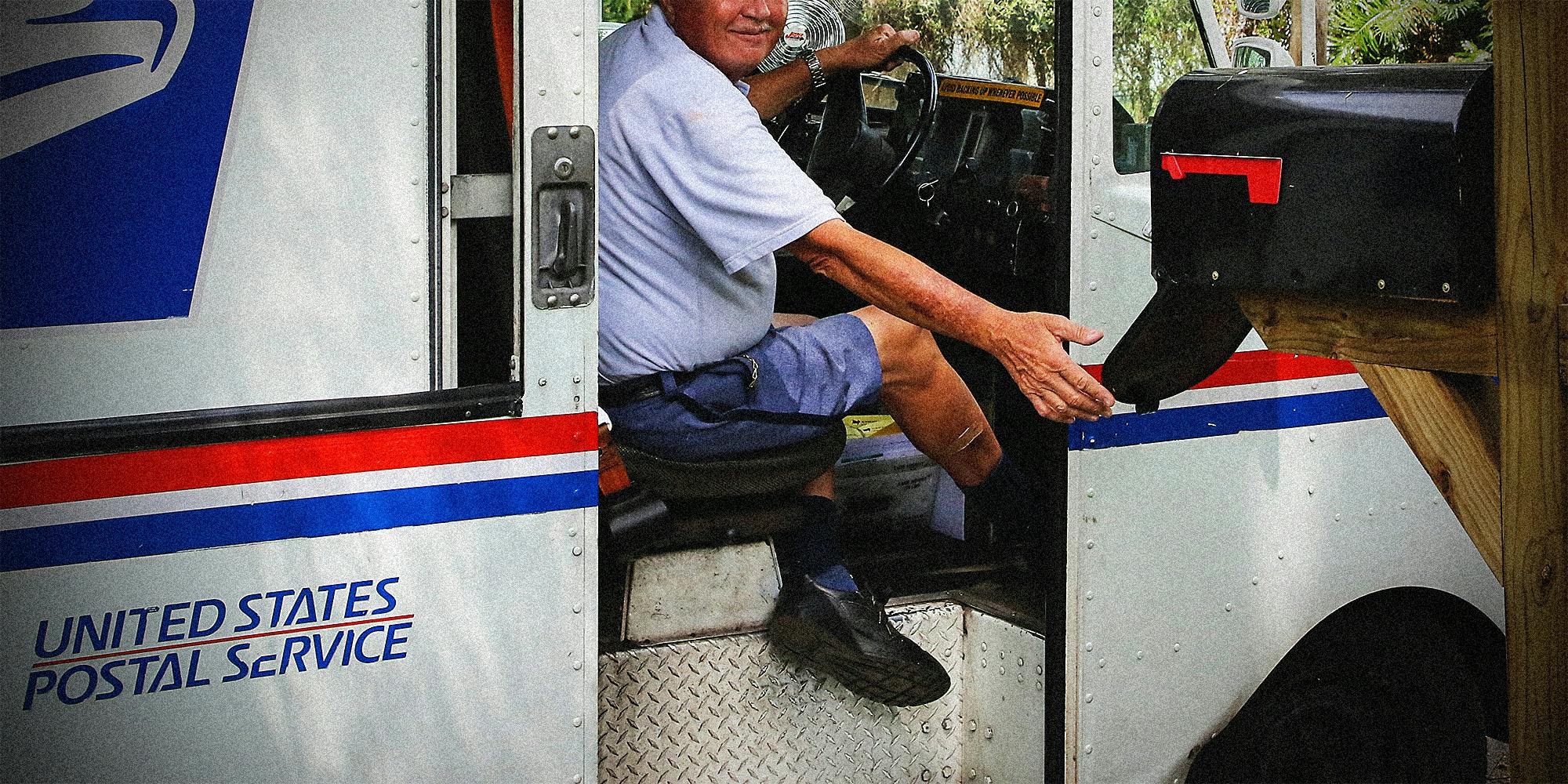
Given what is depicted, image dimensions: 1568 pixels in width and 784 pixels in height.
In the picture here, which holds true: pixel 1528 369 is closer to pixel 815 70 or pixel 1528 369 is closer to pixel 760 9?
pixel 760 9

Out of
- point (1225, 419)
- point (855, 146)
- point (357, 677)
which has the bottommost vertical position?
point (357, 677)

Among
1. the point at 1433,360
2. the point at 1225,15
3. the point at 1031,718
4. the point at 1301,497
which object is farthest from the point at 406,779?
the point at 1225,15

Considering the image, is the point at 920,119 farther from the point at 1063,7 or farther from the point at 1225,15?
the point at 1063,7

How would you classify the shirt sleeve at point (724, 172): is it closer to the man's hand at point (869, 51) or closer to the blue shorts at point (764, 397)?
the blue shorts at point (764, 397)

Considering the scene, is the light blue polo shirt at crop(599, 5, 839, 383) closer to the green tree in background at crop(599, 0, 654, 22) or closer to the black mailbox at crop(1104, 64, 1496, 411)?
the black mailbox at crop(1104, 64, 1496, 411)

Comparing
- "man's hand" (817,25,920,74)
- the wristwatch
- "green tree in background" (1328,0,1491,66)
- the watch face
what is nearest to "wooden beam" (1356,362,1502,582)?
"man's hand" (817,25,920,74)

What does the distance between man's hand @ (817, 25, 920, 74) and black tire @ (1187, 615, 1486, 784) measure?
1.77 meters

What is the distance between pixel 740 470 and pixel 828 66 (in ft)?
4.41

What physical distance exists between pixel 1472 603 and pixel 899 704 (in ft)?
4.99

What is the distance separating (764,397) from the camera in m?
2.74

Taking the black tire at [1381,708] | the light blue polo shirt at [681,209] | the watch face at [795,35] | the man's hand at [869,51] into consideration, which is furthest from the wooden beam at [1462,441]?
the watch face at [795,35]

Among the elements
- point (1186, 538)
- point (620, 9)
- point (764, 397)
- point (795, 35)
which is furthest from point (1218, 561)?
point (620, 9)

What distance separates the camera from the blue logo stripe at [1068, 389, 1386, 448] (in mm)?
2631

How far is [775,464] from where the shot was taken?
274 cm
